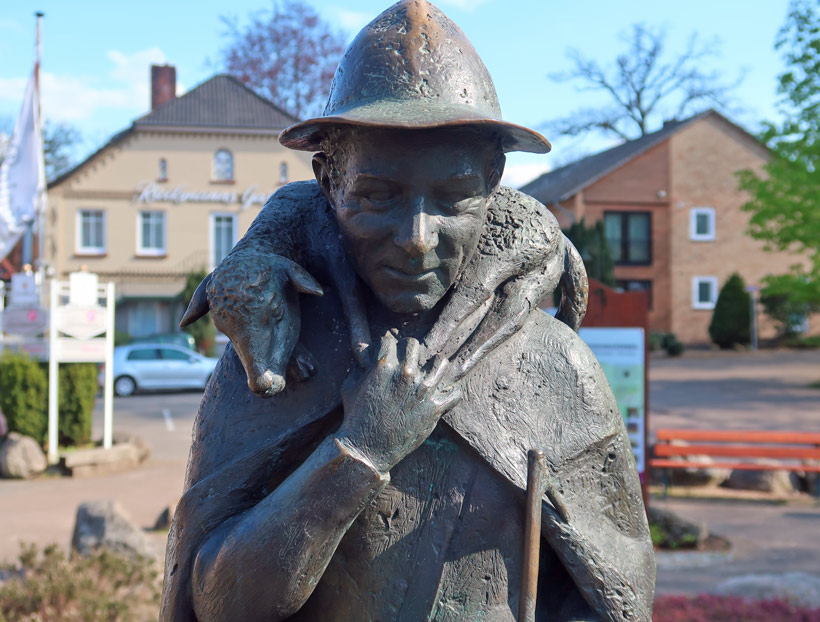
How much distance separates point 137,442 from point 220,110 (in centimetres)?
1870

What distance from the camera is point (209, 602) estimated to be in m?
1.62

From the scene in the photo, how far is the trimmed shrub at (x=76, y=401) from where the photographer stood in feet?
38.7

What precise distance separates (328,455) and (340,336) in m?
0.31

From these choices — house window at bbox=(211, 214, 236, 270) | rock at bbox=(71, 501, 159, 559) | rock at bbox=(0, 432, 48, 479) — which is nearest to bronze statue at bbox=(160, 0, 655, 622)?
rock at bbox=(71, 501, 159, 559)

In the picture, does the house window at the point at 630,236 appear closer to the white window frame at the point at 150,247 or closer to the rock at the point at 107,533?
the white window frame at the point at 150,247

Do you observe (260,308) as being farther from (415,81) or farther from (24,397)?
(24,397)

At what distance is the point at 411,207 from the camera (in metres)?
1.61

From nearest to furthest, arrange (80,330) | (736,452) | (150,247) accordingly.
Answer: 1. (736,452)
2. (80,330)
3. (150,247)

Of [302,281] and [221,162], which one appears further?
[221,162]

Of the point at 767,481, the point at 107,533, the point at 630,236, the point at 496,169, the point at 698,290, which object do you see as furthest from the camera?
the point at 630,236

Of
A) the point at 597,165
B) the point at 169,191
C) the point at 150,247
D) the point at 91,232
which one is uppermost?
the point at 597,165

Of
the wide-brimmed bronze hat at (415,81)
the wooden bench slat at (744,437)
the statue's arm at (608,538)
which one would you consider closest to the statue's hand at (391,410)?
the statue's arm at (608,538)

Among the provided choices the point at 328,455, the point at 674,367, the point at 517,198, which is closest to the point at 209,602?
the point at 328,455

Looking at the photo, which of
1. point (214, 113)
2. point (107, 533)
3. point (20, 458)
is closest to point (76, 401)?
point (20, 458)
